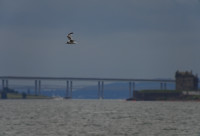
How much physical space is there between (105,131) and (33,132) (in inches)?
413

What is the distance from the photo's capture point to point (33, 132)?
114062 mm

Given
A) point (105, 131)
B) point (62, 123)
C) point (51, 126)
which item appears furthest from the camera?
point (62, 123)

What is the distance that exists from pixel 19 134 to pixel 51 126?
57.7ft

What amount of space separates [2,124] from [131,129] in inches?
950

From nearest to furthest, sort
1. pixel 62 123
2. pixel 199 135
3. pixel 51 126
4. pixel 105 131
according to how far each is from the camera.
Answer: pixel 199 135, pixel 105 131, pixel 51 126, pixel 62 123

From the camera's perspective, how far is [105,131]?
11538 centimetres

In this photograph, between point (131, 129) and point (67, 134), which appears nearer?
point (67, 134)

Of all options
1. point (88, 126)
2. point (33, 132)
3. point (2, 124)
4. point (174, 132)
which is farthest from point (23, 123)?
point (174, 132)

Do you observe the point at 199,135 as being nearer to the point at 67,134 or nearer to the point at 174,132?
the point at 174,132

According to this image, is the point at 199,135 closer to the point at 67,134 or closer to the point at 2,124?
the point at 67,134

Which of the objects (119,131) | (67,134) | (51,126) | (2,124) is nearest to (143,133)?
(119,131)

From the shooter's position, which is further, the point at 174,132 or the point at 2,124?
the point at 2,124

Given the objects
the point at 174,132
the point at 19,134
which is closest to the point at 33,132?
the point at 19,134

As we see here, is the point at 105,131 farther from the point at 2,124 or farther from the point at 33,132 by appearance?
the point at 2,124
